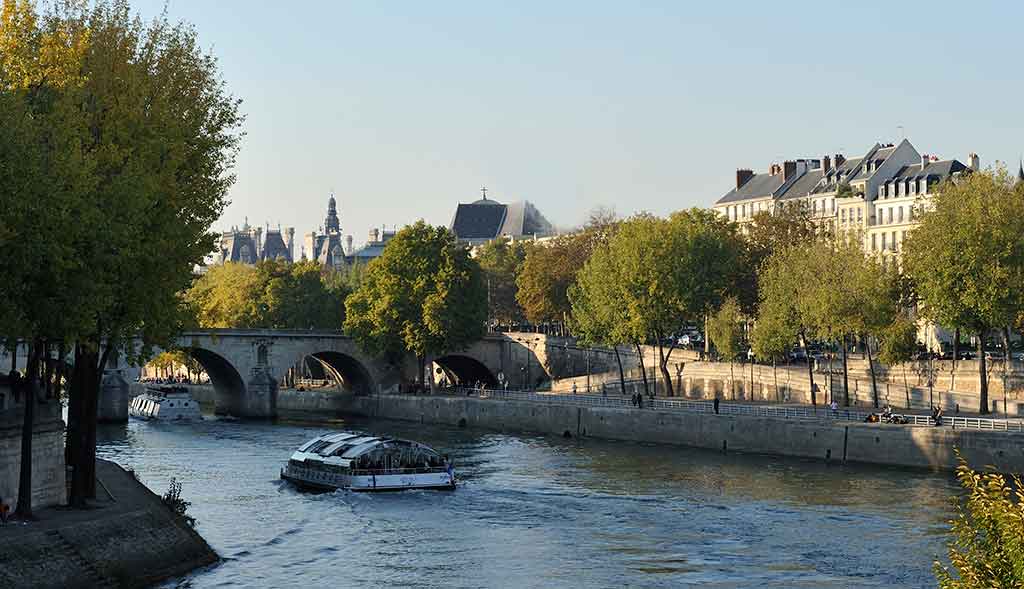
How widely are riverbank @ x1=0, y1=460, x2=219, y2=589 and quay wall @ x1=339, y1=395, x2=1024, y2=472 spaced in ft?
115

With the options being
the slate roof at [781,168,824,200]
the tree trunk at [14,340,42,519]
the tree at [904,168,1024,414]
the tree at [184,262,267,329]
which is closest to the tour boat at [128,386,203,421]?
the tree at [184,262,267,329]

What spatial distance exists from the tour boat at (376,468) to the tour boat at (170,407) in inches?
1711

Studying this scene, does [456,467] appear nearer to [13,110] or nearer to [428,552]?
[428,552]

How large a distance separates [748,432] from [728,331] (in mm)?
19955

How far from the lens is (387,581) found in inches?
1734

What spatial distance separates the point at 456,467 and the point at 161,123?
33.2 metres

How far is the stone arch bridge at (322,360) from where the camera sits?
387 feet

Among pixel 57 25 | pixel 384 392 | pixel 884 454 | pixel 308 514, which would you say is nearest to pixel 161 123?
pixel 57 25

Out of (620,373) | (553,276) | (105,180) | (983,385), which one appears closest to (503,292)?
(553,276)

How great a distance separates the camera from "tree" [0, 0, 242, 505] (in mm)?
37656

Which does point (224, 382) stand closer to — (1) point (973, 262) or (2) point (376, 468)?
(2) point (376, 468)

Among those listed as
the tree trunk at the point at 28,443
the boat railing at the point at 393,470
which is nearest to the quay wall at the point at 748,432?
the boat railing at the point at 393,470

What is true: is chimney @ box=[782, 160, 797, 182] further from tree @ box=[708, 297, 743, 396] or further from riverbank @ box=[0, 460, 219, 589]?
riverbank @ box=[0, 460, 219, 589]

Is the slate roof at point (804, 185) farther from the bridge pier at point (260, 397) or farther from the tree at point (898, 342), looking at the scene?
the tree at point (898, 342)
